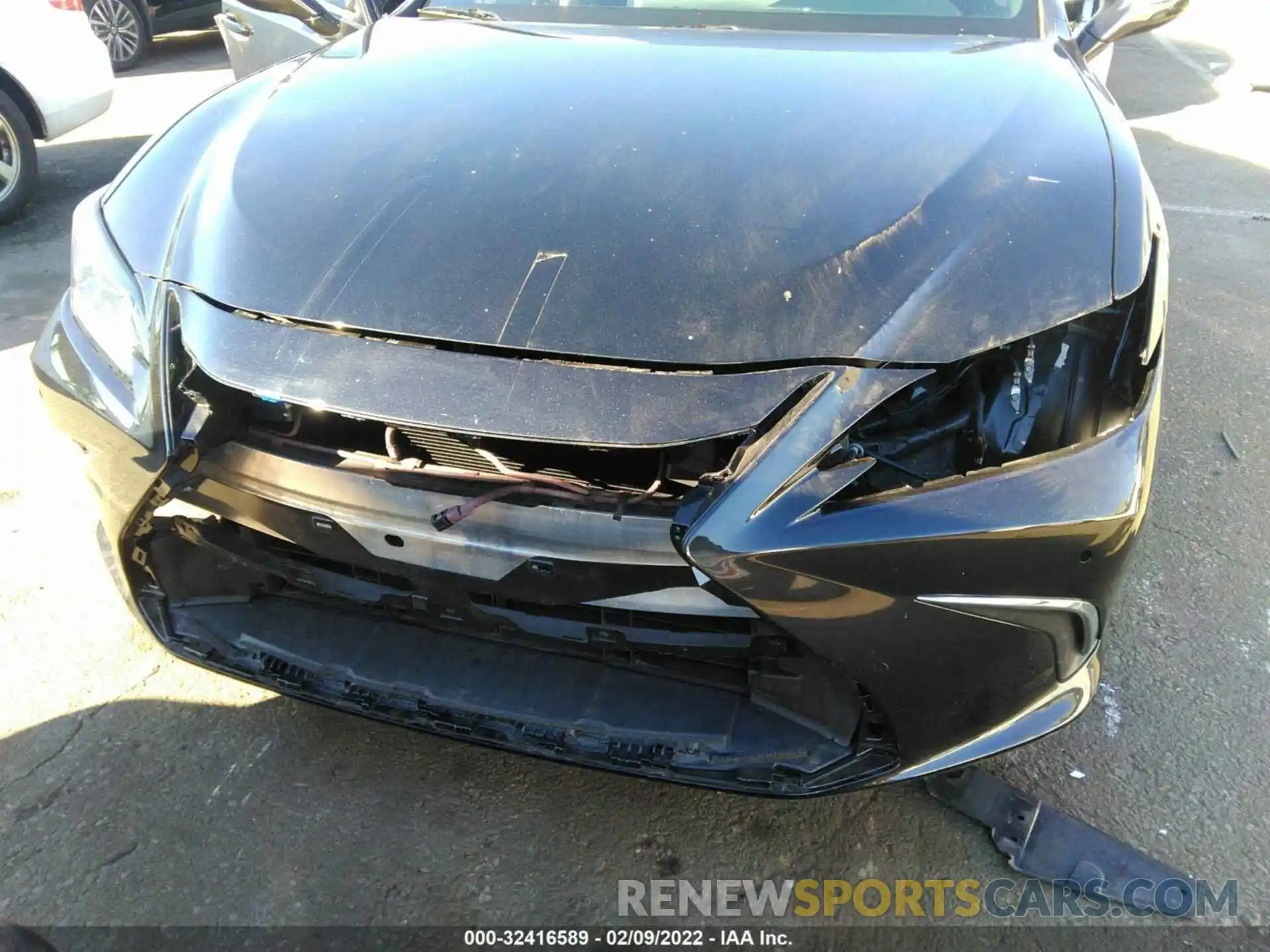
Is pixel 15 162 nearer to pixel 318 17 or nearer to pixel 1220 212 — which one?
pixel 318 17

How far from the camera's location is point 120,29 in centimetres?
782

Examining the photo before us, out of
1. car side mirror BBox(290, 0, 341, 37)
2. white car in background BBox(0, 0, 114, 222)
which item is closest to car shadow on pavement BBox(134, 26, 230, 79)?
white car in background BBox(0, 0, 114, 222)

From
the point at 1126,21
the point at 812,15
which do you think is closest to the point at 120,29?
the point at 812,15

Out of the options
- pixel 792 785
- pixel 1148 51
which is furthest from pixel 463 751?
pixel 1148 51

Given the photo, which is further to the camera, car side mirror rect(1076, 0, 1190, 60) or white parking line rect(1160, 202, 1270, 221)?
white parking line rect(1160, 202, 1270, 221)

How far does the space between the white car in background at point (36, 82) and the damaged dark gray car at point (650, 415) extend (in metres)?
3.72

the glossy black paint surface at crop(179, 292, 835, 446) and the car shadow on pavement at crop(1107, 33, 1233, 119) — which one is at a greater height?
the glossy black paint surface at crop(179, 292, 835, 446)

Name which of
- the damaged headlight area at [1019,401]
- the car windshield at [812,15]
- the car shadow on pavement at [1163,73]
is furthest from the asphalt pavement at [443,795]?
the car shadow on pavement at [1163,73]

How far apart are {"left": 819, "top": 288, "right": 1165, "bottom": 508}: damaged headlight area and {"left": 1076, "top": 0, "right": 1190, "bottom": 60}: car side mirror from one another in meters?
1.27

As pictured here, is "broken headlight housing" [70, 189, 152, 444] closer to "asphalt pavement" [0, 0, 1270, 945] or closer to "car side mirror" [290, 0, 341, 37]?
"asphalt pavement" [0, 0, 1270, 945]

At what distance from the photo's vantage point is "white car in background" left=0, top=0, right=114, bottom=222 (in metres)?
4.79

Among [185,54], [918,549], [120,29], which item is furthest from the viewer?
[185,54]

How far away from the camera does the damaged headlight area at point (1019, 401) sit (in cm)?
148

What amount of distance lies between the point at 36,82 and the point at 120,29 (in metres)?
3.57
